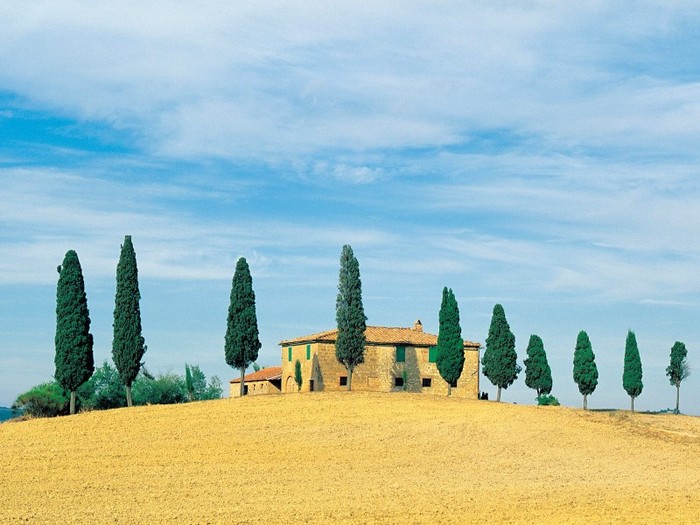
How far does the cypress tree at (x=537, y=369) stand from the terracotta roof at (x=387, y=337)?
7.40 metres

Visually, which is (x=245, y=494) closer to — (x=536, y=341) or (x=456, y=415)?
(x=456, y=415)

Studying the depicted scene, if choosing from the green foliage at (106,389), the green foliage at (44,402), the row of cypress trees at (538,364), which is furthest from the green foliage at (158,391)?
the row of cypress trees at (538,364)

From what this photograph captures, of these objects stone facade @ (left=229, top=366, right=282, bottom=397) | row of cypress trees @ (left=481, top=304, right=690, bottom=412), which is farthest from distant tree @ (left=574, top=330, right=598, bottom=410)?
stone facade @ (left=229, top=366, right=282, bottom=397)

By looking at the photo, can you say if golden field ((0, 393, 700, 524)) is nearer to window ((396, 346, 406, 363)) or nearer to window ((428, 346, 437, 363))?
window ((396, 346, 406, 363))

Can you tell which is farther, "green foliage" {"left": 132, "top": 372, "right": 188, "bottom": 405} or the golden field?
"green foliage" {"left": 132, "top": 372, "right": 188, "bottom": 405}

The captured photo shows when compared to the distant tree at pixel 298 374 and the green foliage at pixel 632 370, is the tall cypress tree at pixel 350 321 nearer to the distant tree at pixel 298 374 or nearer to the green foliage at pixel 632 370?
the distant tree at pixel 298 374

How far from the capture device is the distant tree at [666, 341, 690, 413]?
302 feet

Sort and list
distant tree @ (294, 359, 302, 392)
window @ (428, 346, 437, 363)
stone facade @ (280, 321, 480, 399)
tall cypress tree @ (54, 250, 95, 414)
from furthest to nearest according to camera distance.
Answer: window @ (428, 346, 437, 363) → distant tree @ (294, 359, 302, 392) → stone facade @ (280, 321, 480, 399) → tall cypress tree @ (54, 250, 95, 414)

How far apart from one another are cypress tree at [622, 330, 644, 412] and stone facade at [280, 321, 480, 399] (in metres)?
14.6

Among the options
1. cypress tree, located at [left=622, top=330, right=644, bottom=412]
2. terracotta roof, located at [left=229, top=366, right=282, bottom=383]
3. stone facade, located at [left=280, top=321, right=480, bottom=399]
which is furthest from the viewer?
terracotta roof, located at [left=229, top=366, right=282, bottom=383]

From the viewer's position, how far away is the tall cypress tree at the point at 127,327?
5781cm

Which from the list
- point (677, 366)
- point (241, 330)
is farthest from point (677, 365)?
point (241, 330)

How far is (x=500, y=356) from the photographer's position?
70312 millimetres

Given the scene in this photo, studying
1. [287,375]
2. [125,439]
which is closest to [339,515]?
[125,439]
